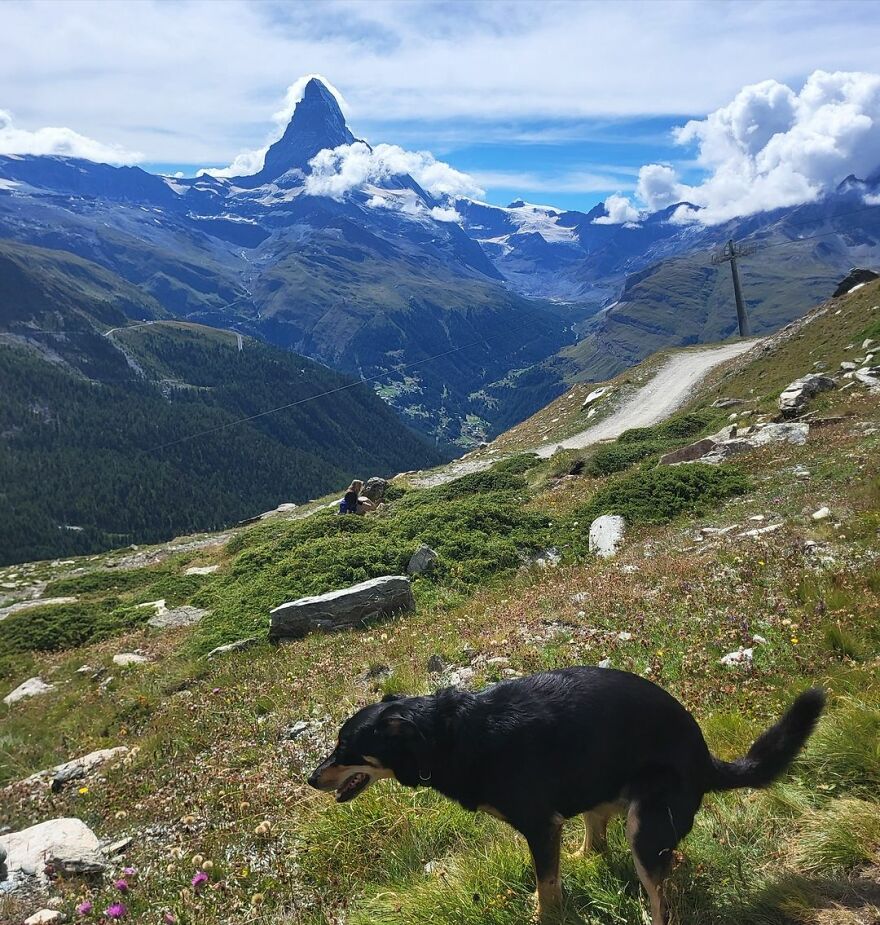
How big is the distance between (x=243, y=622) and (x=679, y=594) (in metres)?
11.9

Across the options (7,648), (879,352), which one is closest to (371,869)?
(7,648)

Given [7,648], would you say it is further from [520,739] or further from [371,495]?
[520,739]

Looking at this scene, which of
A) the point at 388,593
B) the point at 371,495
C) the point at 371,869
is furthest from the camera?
the point at 371,495

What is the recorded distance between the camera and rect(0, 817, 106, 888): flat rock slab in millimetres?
6355

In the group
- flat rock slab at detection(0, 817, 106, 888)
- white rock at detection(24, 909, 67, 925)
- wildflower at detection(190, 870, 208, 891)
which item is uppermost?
wildflower at detection(190, 870, 208, 891)

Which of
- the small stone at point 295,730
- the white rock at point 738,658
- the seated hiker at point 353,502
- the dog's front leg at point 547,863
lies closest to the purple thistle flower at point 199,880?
the dog's front leg at point 547,863

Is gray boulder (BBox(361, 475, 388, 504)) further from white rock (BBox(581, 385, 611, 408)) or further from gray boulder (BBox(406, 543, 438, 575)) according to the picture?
white rock (BBox(581, 385, 611, 408))

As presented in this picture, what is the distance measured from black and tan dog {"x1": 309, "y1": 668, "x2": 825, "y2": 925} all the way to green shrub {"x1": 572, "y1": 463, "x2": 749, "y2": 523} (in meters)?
14.2

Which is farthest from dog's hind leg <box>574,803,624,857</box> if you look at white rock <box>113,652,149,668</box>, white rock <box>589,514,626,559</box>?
white rock <box>113,652,149,668</box>

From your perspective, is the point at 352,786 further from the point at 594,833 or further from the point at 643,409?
the point at 643,409

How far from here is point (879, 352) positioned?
31.5 metres

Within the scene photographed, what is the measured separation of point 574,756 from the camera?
4.05 m

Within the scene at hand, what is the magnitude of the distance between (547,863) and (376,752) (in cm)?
134

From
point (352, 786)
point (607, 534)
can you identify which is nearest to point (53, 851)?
point (352, 786)
